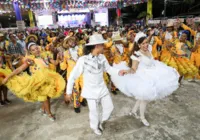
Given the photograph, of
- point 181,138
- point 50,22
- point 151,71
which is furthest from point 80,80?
point 50,22

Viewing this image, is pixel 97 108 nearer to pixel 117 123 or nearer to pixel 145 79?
pixel 117 123

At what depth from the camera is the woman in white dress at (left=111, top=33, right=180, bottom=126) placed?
2.66 m

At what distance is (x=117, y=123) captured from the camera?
11.1 feet

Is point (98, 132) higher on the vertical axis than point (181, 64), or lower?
lower

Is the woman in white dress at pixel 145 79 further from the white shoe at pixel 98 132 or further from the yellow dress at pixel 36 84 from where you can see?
the yellow dress at pixel 36 84

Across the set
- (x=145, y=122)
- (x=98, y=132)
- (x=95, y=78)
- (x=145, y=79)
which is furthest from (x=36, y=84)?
(x=145, y=122)

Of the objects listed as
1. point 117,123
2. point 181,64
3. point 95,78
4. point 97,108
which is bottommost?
point 117,123

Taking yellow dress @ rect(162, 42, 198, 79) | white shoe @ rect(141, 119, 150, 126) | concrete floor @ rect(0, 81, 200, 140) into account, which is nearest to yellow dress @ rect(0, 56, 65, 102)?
concrete floor @ rect(0, 81, 200, 140)

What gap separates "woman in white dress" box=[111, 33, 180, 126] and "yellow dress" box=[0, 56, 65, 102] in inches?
47.3

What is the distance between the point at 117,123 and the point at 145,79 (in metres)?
1.17

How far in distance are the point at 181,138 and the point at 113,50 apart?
2815mm

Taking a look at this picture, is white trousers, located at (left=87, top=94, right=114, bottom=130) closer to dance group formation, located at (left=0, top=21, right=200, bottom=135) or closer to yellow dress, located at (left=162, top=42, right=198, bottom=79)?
dance group formation, located at (left=0, top=21, right=200, bottom=135)

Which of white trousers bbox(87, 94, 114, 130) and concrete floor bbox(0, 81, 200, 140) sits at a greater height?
white trousers bbox(87, 94, 114, 130)

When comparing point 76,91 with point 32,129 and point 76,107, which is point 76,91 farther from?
point 32,129
